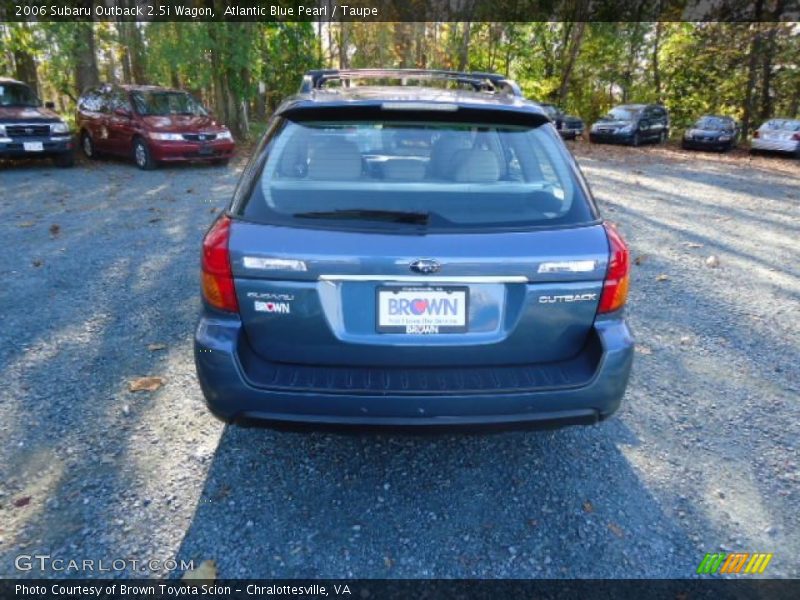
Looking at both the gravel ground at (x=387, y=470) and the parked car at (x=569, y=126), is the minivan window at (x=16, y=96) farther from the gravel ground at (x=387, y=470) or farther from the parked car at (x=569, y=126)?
the parked car at (x=569, y=126)

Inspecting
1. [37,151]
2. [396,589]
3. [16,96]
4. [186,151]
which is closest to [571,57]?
[186,151]

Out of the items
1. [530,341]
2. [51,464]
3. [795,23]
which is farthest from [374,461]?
[795,23]

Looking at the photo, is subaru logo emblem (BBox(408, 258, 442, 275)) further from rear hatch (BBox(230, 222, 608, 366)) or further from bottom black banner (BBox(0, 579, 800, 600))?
bottom black banner (BBox(0, 579, 800, 600))

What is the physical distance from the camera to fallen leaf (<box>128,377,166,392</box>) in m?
3.47

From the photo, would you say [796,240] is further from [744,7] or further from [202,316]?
[744,7]

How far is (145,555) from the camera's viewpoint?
7.50ft

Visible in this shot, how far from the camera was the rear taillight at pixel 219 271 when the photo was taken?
2.23 metres

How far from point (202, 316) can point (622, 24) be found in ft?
108

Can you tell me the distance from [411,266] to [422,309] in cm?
19

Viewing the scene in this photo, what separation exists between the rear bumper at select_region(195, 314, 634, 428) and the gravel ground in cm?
18

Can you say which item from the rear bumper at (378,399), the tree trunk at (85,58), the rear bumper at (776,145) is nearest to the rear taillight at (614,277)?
the rear bumper at (378,399)

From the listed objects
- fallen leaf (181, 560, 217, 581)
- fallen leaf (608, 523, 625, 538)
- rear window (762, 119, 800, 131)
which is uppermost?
rear window (762, 119, 800, 131)

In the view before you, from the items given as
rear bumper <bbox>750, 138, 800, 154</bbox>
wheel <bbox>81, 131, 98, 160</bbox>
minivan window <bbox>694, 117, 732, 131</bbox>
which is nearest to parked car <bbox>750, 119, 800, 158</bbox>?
rear bumper <bbox>750, 138, 800, 154</bbox>

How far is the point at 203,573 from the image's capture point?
2211 millimetres
